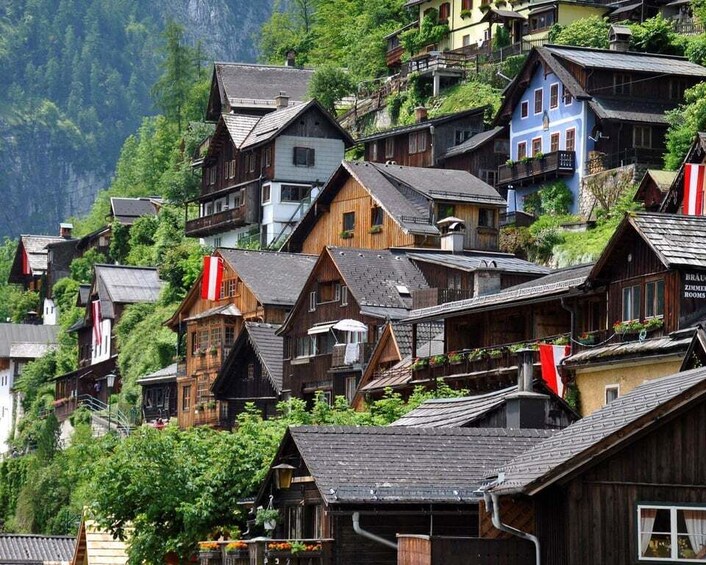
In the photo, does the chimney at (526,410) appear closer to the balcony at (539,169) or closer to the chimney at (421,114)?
the balcony at (539,169)

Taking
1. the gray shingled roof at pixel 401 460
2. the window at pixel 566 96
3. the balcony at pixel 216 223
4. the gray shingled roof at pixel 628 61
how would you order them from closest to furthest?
1. the gray shingled roof at pixel 401 460
2. the gray shingled roof at pixel 628 61
3. the window at pixel 566 96
4. the balcony at pixel 216 223

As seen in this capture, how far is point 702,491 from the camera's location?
3012 cm

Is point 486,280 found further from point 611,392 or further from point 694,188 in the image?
point 611,392

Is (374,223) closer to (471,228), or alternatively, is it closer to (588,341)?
(471,228)

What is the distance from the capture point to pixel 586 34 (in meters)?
99.8

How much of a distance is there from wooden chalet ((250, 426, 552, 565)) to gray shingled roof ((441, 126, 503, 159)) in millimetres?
56831

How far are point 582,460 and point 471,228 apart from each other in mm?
52261

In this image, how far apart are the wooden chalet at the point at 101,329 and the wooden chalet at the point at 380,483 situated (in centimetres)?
6466

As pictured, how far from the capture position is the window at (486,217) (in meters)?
82.3

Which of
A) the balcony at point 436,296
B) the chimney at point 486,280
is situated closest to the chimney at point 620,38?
the chimney at point 486,280

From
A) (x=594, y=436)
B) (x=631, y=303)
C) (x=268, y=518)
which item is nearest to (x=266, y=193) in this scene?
(x=631, y=303)

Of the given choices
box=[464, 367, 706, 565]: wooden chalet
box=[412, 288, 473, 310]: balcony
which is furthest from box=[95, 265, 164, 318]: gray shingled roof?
box=[464, 367, 706, 565]: wooden chalet

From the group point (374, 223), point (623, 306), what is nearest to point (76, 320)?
point (374, 223)

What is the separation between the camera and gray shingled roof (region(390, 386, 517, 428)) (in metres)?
41.4
